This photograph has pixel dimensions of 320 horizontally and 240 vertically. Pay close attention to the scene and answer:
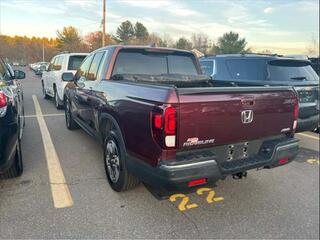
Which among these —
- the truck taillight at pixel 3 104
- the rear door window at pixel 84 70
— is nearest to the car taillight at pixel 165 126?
the truck taillight at pixel 3 104

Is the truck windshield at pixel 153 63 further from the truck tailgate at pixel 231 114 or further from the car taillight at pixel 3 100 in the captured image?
the truck tailgate at pixel 231 114

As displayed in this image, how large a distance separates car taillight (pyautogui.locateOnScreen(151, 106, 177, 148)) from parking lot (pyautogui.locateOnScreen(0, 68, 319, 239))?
967 mm

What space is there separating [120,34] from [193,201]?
210 ft

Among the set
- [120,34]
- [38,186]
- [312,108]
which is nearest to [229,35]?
[120,34]

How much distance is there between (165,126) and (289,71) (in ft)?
14.0

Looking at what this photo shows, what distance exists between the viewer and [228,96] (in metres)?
2.80

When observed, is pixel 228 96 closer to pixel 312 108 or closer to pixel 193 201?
pixel 193 201

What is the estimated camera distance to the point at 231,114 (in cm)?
284

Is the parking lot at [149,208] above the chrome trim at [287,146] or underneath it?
→ underneath

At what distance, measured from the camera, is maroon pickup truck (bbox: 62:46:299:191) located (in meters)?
2.59

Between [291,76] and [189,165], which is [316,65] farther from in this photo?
[189,165]

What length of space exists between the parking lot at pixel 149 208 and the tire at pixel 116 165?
0.15m

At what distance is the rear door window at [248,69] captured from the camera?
19.5 ft

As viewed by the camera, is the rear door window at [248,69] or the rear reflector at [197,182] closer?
the rear reflector at [197,182]
